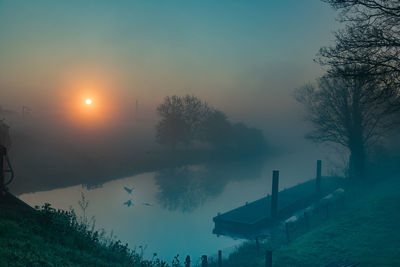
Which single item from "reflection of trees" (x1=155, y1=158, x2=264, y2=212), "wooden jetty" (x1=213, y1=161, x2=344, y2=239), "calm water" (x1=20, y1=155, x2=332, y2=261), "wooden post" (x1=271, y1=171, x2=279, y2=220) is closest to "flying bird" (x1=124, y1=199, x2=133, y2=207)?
"calm water" (x1=20, y1=155, x2=332, y2=261)

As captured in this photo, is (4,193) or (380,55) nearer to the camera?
(380,55)

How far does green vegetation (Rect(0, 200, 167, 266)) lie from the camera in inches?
263

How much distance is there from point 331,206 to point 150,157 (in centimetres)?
3796

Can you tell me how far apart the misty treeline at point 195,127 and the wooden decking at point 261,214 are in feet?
101

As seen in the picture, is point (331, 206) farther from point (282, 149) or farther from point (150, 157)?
point (282, 149)

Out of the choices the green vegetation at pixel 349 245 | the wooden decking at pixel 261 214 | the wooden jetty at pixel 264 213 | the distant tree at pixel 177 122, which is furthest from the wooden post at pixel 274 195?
the distant tree at pixel 177 122

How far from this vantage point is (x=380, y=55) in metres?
8.74

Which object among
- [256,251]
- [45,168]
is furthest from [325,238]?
[45,168]

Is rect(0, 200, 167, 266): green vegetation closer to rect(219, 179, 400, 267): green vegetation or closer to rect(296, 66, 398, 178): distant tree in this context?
rect(219, 179, 400, 267): green vegetation

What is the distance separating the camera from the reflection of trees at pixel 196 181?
113 feet

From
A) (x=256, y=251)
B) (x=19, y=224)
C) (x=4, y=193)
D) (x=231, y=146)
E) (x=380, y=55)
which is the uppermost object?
(x=231, y=146)

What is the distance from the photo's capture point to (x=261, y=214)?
24.9 m

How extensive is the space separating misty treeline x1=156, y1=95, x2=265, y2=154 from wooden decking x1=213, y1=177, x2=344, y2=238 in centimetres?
3068

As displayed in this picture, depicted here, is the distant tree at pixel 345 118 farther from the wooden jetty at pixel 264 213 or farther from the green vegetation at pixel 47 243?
the green vegetation at pixel 47 243
